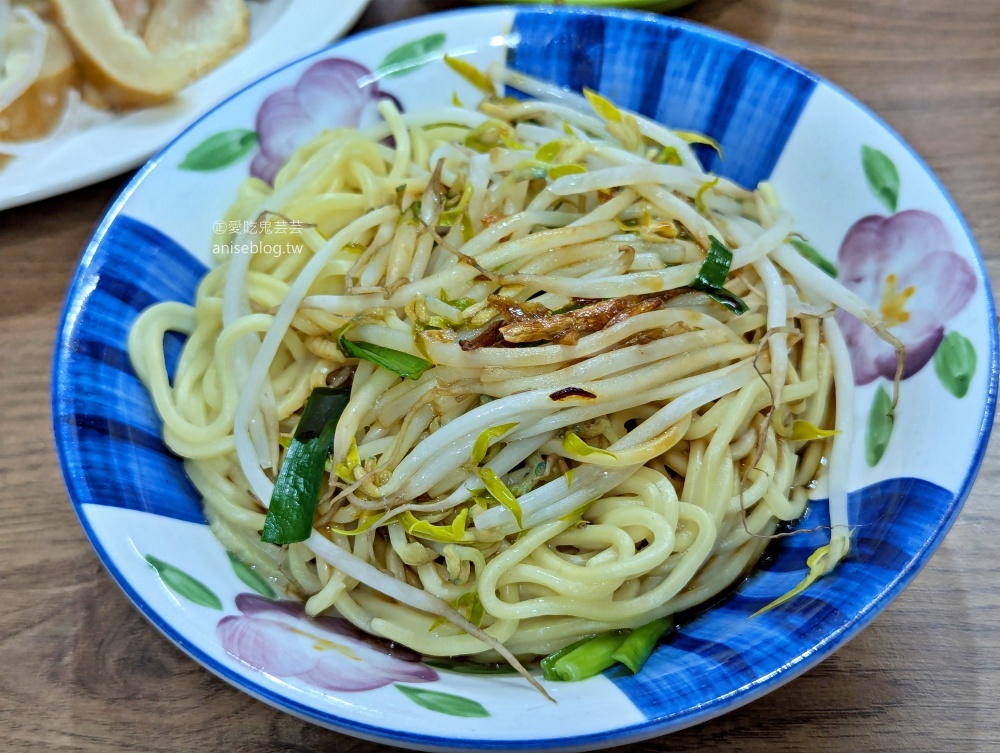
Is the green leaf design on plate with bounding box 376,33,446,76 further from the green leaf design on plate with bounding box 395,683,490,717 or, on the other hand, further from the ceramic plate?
the green leaf design on plate with bounding box 395,683,490,717

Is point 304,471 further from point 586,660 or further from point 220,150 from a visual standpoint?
point 220,150

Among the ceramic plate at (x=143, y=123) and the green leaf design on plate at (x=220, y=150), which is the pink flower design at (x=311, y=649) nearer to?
the green leaf design on plate at (x=220, y=150)

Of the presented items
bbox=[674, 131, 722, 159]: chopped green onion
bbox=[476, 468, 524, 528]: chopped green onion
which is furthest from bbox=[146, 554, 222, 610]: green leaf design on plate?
bbox=[674, 131, 722, 159]: chopped green onion

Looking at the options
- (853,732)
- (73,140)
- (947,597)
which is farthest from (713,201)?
(73,140)

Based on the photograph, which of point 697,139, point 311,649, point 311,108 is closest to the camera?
point 311,649

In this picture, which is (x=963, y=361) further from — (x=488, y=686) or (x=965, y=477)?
(x=488, y=686)

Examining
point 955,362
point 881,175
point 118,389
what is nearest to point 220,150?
point 118,389

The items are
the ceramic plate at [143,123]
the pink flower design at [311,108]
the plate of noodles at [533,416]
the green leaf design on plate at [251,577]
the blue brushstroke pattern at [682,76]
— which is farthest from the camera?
the ceramic plate at [143,123]

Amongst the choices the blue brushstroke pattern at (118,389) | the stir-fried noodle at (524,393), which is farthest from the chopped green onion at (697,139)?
the blue brushstroke pattern at (118,389)
